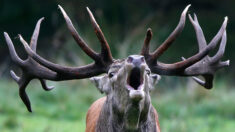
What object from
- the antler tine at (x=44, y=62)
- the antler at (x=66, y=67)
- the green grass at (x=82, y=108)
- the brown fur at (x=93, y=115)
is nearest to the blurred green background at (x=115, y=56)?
the green grass at (x=82, y=108)

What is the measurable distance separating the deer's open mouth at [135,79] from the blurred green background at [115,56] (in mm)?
4637

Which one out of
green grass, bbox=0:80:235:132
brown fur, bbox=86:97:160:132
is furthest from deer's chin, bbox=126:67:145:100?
green grass, bbox=0:80:235:132

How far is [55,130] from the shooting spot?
11.9 m

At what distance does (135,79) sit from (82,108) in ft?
28.5

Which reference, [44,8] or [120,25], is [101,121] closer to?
[120,25]

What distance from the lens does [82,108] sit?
49.2 ft

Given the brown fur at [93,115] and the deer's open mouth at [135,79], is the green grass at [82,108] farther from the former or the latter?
the deer's open mouth at [135,79]

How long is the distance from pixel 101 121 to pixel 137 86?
109 cm

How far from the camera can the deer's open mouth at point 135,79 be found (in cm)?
628

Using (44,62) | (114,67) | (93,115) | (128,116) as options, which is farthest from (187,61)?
(93,115)

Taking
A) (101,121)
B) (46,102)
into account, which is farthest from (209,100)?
(101,121)

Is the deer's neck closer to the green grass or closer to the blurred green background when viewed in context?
the blurred green background

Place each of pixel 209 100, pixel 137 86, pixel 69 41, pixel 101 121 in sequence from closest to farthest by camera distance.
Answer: pixel 137 86, pixel 101 121, pixel 209 100, pixel 69 41

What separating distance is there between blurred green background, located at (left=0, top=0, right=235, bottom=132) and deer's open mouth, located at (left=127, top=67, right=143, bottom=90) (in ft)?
15.2
